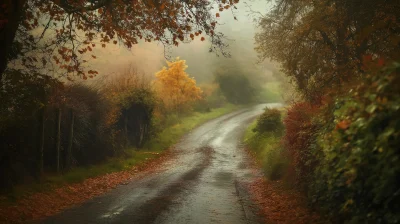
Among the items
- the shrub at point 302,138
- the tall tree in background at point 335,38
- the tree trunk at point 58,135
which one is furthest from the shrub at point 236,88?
the shrub at point 302,138

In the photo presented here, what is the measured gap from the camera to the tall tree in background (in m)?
10.6

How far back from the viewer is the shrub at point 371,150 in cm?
479

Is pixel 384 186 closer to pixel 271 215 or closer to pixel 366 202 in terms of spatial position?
pixel 366 202

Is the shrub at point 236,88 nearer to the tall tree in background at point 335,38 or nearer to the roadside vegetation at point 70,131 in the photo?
the roadside vegetation at point 70,131

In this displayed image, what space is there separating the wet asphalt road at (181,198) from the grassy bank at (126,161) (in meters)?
1.89

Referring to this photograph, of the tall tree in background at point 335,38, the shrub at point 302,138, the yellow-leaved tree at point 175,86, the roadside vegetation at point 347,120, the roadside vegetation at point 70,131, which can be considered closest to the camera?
the roadside vegetation at point 347,120

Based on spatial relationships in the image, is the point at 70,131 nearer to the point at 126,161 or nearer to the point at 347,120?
the point at 126,161

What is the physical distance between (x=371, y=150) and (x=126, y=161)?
1769 cm

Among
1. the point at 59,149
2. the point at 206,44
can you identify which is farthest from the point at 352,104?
the point at 206,44

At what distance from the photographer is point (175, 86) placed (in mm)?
42500

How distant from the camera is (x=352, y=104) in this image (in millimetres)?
6004

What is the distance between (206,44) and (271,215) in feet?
182

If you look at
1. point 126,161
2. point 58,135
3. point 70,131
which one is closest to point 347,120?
point 58,135

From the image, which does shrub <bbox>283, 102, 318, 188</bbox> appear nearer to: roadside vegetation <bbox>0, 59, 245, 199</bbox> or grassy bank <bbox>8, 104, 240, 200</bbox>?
roadside vegetation <bbox>0, 59, 245, 199</bbox>
